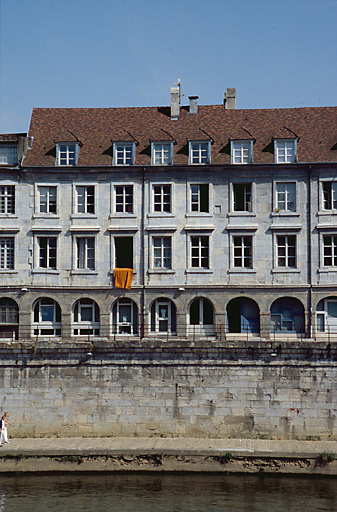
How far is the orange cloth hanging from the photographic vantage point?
44.7 meters

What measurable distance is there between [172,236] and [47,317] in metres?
9.26

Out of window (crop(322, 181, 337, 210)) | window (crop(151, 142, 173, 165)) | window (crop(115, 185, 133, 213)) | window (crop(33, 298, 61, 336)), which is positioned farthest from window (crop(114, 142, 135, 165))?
window (crop(322, 181, 337, 210))

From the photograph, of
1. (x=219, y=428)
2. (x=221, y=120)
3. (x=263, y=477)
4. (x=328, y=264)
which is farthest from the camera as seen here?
(x=221, y=120)

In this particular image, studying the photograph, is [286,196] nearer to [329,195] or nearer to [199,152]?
[329,195]

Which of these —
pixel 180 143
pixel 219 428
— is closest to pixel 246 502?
pixel 219 428

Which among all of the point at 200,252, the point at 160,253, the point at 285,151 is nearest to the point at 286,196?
the point at 285,151

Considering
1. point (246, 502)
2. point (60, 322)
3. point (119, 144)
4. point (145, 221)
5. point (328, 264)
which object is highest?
point (119, 144)

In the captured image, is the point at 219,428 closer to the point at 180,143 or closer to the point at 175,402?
the point at 175,402

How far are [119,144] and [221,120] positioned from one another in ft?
23.4

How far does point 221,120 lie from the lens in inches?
1900

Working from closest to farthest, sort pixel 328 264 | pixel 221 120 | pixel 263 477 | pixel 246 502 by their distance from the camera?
pixel 246 502, pixel 263 477, pixel 328 264, pixel 221 120

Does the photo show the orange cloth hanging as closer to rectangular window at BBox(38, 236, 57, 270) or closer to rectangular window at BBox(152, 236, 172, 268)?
rectangular window at BBox(152, 236, 172, 268)

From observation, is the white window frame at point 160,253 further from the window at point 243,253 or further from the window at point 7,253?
the window at point 7,253

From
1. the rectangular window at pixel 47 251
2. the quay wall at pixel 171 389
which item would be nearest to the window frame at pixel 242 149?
the rectangular window at pixel 47 251
